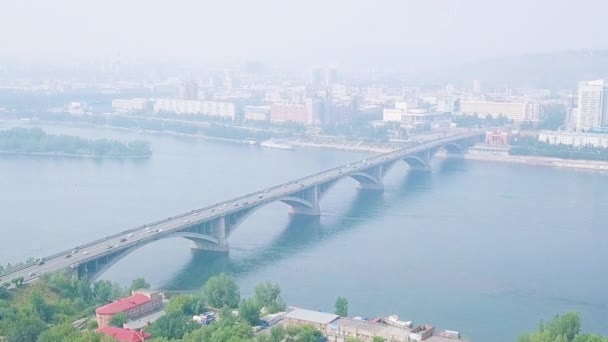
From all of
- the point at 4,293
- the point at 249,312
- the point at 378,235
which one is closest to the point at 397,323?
the point at 249,312

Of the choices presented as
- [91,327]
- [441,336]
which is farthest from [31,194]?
[441,336]

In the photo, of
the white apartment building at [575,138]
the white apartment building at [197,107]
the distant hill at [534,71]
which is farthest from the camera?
the distant hill at [534,71]

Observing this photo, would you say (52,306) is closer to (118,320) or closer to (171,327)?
(118,320)

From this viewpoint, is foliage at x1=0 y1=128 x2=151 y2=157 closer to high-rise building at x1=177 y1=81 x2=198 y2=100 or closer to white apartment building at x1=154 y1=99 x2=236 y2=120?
white apartment building at x1=154 y1=99 x2=236 y2=120

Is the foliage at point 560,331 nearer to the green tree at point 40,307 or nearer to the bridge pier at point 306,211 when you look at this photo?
the green tree at point 40,307

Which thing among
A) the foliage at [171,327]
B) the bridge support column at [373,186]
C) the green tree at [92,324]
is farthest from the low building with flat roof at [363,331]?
the bridge support column at [373,186]

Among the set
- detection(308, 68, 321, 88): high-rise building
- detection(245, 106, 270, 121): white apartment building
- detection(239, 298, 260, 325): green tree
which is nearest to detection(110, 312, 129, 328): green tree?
detection(239, 298, 260, 325): green tree

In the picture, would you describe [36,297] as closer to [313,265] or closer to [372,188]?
[313,265]
